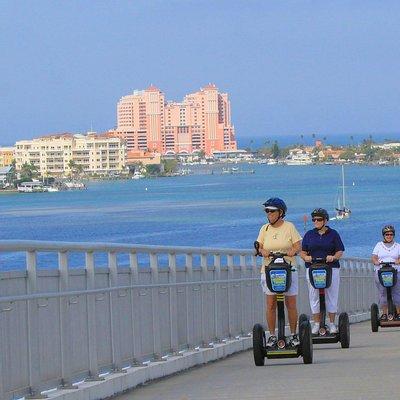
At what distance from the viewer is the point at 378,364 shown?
14828 millimetres

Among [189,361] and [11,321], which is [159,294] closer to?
[189,361]

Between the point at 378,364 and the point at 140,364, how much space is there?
7.64 ft

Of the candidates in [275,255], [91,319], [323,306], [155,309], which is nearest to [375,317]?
[323,306]

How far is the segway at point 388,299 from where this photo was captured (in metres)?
23.2

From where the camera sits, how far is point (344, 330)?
719 inches

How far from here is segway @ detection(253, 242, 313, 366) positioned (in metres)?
15.2

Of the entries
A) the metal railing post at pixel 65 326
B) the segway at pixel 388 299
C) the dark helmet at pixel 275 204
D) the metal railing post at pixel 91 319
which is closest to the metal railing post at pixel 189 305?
the dark helmet at pixel 275 204

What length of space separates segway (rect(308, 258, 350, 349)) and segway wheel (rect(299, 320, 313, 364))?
93.0 inches

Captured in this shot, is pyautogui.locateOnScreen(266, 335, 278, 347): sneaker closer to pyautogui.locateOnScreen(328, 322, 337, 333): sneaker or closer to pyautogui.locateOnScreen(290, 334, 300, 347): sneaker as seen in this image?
pyautogui.locateOnScreen(290, 334, 300, 347): sneaker

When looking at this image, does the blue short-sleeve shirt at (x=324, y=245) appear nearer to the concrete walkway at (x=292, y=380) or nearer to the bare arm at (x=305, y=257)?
the bare arm at (x=305, y=257)

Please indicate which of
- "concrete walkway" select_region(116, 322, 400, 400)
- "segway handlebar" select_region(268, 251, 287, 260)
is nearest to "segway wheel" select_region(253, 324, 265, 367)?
"concrete walkway" select_region(116, 322, 400, 400)

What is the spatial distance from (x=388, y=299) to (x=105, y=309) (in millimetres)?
11371

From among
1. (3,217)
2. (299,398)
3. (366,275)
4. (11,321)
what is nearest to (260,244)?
(299,398)

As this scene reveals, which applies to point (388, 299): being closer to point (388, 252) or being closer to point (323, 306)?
point (388, 252)
